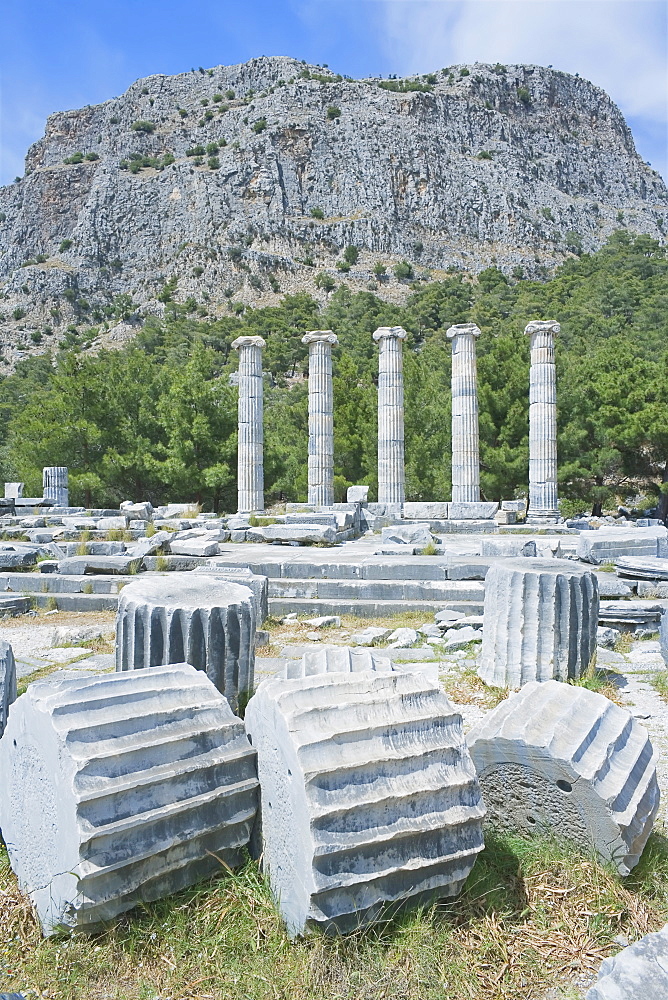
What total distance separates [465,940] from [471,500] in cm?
1903

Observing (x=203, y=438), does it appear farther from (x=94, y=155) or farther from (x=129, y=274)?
(x=94, y=155)

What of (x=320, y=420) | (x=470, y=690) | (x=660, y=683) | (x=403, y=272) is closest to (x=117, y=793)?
(x=470, y=690)

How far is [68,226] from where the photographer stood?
308 ft

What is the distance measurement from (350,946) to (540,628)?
3467mm

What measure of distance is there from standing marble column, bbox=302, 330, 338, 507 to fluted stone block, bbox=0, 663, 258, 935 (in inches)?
729

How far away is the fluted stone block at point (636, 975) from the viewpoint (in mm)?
1840

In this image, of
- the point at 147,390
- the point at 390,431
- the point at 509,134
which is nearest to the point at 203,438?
the point at 147,390

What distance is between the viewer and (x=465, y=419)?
21.2 m

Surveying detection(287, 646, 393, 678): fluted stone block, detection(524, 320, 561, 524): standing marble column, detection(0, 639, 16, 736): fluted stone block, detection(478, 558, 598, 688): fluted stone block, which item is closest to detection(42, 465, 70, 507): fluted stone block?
detection(524, 320, 561, 524): standing marble column

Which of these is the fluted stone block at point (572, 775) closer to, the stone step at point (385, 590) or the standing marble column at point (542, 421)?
the stone step at point (385, 590)

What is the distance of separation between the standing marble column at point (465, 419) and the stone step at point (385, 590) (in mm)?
11838

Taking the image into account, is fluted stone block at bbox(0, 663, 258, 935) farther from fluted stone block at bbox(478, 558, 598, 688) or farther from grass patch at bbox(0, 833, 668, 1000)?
fluted stone block at bbox(478, 558, 598, 688)

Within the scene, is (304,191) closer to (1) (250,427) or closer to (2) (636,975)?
(1) (250,427)

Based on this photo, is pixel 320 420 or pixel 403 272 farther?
pixel 403 272
